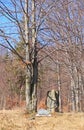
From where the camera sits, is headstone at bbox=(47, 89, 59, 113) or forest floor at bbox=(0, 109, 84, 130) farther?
headstone at bbox=(47, 89, 59, 113)

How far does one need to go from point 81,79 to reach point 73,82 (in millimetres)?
593

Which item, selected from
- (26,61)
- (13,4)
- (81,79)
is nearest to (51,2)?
(13,4)

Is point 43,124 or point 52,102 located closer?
point 43,124

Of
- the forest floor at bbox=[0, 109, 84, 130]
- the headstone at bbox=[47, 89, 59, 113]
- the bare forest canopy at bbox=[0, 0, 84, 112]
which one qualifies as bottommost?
the forest floor at bbox=[0, 109, 84, 130]

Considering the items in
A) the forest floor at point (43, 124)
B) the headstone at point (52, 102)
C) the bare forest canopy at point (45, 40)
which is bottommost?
the forest floor at point (43, 124)

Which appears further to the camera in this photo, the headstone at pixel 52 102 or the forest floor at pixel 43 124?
the headstone at pixel 52 102

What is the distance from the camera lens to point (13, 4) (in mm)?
12656

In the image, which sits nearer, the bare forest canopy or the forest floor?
the forest floor

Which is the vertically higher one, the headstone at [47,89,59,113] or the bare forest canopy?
the bare forest canopy

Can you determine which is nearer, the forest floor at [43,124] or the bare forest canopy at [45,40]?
the forest floor at [43,124]

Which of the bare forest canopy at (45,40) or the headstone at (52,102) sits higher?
the bare forest canopy at (45,40)

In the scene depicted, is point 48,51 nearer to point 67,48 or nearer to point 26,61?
point 67,48

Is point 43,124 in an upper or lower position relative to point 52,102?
lower

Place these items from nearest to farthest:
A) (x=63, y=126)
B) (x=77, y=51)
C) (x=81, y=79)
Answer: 1. (x=63, y=126)
2. (x=77, y=51)
3. (x=81, y=79)
